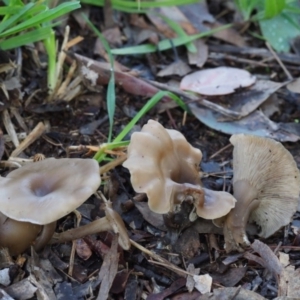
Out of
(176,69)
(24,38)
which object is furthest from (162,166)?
(176,69)

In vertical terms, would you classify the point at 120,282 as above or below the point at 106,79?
below

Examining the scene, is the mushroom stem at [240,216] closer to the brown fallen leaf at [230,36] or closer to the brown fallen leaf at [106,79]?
the brown fallen leaf at [106,79]

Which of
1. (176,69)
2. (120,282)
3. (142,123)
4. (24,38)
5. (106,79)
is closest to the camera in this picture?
(120,282)

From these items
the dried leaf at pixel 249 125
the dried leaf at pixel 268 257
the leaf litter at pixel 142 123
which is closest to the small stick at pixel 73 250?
the leaf litter at pixel 142 123

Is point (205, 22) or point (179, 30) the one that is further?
point (205, 22)

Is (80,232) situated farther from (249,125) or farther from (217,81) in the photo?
(217,81)

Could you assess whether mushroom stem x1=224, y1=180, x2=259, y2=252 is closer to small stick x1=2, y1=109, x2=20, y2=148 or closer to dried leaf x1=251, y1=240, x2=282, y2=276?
dried leaf x1=251, y1=240, x2=282, y2=276

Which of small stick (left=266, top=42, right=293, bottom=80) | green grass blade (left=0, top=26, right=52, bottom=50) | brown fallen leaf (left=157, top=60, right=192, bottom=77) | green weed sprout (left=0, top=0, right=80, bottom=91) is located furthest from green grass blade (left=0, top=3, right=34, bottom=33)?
small stick (left=266, top=42, right=293, bottom=80)
